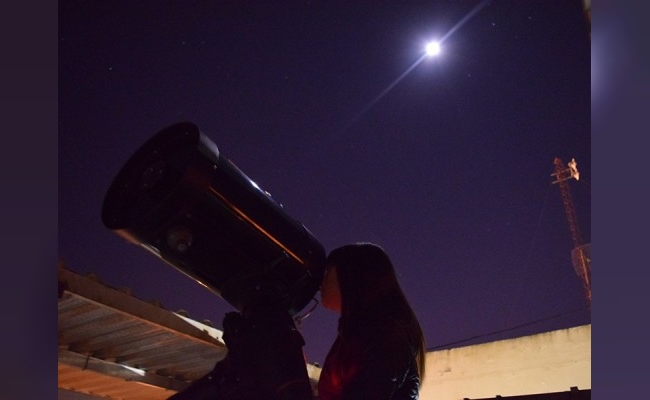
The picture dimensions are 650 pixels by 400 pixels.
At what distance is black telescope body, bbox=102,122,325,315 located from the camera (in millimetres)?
1760

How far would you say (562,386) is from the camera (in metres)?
8.59

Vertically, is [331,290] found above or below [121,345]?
below

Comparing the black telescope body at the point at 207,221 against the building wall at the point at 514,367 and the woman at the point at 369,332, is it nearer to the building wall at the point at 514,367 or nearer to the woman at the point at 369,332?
the woman at the point at 369,332

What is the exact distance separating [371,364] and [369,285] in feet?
1.10

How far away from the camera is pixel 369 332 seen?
1.67 meters

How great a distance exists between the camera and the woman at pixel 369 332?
1.55 m

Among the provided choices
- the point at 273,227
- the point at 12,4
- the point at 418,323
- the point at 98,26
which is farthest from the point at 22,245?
the point at 98,26

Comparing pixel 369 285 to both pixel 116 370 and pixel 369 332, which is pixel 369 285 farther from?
pixel 116 370

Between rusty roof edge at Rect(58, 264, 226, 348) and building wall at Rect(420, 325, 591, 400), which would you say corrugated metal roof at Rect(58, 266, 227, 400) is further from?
building wall at Rect(420, 325, 591, 400)

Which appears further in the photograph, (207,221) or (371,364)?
(207,221)

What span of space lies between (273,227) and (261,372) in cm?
52

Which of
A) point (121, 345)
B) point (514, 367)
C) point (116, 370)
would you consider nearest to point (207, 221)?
point (121, 345)

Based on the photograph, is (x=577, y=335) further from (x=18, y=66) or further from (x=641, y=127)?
(x=18, y=66)

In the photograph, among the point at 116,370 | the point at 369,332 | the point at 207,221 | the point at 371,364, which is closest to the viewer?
the point at 371,364
